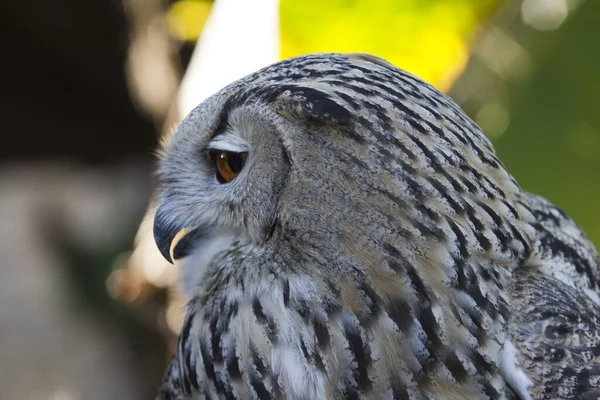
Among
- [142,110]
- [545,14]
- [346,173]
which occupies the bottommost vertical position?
[142,110]

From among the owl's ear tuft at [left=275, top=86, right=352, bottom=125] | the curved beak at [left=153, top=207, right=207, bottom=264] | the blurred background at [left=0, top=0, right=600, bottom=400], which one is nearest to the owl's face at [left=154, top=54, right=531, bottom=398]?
the owl's ear tuft at [left=275, top=86, right=352, bottom=125]

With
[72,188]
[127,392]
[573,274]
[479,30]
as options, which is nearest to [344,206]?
[573,274]

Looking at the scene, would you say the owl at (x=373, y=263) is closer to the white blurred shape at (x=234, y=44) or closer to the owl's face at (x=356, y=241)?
the owl's face at (x=356, y=241)

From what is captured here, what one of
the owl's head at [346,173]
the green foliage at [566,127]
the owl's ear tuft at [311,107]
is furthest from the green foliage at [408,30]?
the owl's ear tuft at [311,107]

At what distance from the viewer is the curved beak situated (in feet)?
4.26

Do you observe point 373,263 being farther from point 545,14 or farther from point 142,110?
point 142,110

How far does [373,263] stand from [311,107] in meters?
0.25

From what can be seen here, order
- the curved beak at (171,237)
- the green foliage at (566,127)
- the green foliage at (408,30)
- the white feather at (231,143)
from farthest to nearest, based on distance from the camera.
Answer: the green foliage at (408,30), the green foliage at (566,127), the curved beak at (171,237), the white feather at (231,143)

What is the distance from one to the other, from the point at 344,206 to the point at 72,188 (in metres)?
5.19

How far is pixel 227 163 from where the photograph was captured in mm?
1177

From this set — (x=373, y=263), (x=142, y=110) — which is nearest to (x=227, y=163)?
(x=373, y=263)

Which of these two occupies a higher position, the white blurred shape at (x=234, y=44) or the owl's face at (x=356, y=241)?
the owl's face at (x=356, y=241)

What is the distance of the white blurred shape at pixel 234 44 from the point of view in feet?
6.97

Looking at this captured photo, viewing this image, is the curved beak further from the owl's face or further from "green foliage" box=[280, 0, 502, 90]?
"green foliage" box=[280, 0, 502, 90]
